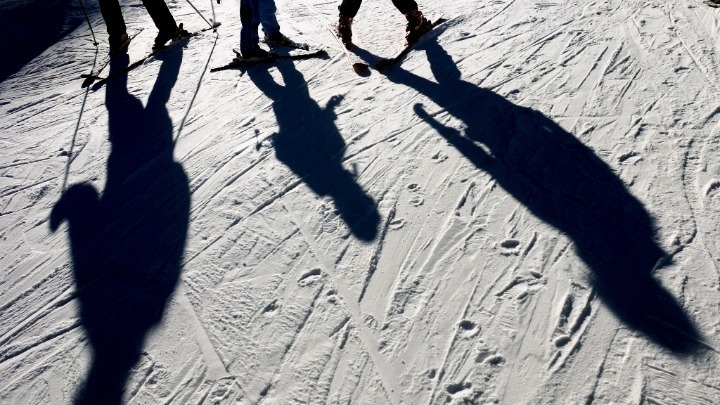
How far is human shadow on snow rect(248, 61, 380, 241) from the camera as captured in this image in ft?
10.3

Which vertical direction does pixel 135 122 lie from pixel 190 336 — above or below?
above

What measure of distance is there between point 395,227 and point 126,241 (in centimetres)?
184

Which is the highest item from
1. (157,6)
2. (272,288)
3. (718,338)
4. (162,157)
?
(157,6)

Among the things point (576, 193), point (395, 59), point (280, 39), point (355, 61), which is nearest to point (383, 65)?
point (395, 59)

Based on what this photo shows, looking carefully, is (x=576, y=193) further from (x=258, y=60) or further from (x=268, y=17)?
(x=268, y=17)

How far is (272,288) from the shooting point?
272 cm

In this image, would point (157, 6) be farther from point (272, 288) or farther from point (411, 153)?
point (272, 288)

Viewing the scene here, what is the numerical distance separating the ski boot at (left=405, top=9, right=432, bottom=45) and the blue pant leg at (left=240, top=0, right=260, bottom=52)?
1.69m

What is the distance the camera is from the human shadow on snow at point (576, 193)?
225cm

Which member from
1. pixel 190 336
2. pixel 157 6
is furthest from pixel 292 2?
pixel 190 336

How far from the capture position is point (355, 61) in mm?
5086

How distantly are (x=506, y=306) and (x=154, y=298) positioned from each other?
77.5 inches

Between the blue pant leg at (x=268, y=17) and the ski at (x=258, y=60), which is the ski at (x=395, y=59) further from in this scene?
the blue pant leg at (x=268, y=17)

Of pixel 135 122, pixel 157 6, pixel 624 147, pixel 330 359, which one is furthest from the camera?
pixel 157 6
